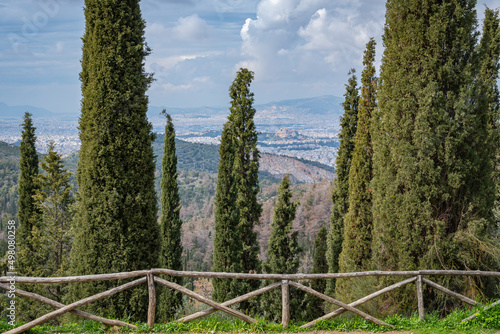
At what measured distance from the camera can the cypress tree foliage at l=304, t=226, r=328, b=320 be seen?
1781 centimetres

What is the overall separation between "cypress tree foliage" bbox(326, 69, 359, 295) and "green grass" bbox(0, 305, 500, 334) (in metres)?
9.53

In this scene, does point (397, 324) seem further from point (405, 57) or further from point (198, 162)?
point (198, 162)

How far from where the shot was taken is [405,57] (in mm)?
7348

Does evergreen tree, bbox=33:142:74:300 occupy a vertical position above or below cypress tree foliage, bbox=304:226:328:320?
above

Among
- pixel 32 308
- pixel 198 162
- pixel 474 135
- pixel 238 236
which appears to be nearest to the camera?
pixel 474 135

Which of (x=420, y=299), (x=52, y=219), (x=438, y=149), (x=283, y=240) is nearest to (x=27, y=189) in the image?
(x=52, y=219)

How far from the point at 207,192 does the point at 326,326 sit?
373 ft

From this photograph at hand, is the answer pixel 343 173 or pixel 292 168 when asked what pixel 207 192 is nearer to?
pixel 292 168

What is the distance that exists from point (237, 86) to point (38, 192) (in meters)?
11.0

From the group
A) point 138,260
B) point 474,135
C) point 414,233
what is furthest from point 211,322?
point 474,135

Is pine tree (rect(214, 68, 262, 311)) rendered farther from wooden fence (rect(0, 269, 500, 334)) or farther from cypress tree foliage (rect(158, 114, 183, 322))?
wooden fence (rect(0, 269, 500, 334))

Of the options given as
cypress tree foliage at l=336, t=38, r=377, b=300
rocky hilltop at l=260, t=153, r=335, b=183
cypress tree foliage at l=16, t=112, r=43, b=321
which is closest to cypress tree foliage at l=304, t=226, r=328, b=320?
cypress tree foliage at l=336, t=38, r=377, b=300

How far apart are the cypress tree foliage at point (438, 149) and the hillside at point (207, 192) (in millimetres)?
12105

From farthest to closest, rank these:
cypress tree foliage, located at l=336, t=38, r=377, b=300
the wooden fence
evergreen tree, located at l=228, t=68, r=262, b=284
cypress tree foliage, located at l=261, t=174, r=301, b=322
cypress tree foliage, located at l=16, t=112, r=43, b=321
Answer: evergreen tree, located at l=228, t=68, r=262, b=284
cypress tree foliage, located at l=16, t=112, r=43, b=321
cypress tree foliage, located at l=261, t=174, r=301, b=322
cypress tree foliage, located at l=336, t=38, r=377, b=300
the wooden fence
